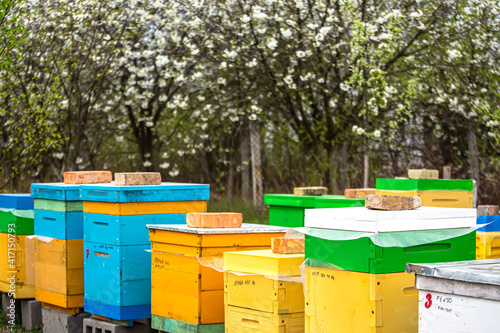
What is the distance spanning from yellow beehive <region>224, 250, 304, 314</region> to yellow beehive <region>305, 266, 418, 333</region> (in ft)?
1.10

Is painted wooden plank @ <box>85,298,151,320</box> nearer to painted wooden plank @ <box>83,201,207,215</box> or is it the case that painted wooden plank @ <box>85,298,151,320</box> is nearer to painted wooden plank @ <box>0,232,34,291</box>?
painted wooden plank @ <box>83,201,207,215</box>

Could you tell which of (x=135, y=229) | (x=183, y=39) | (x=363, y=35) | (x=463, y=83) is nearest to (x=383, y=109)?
(x=463, y=83)

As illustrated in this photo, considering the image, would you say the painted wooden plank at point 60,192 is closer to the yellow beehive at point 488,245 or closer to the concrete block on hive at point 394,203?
the concrete block on hive at point 394,203

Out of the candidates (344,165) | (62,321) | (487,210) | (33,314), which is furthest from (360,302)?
(344,165)

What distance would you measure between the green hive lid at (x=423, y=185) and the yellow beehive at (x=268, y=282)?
317 cm

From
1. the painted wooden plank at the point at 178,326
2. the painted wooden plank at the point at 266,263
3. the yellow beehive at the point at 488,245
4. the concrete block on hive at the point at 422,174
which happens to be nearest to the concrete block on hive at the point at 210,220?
the painted wooden plank at the point at 266,263

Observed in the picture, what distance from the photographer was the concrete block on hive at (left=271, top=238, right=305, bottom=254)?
4.21 meters

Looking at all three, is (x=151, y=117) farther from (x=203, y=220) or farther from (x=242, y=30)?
(x=203, y=220)

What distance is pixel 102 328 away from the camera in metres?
5.53

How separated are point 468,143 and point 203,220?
7.80 m

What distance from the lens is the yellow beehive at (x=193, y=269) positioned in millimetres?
4691

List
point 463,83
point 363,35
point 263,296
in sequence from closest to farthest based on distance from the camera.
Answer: point 263,296 → point 363,35 → point 463,83

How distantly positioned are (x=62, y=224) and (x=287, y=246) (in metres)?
2.64

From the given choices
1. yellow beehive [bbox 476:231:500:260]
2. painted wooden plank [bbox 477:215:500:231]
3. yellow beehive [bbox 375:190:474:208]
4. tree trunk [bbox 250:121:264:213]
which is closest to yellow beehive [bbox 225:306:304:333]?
yellow beehive [bbox 476:231:500:260]
